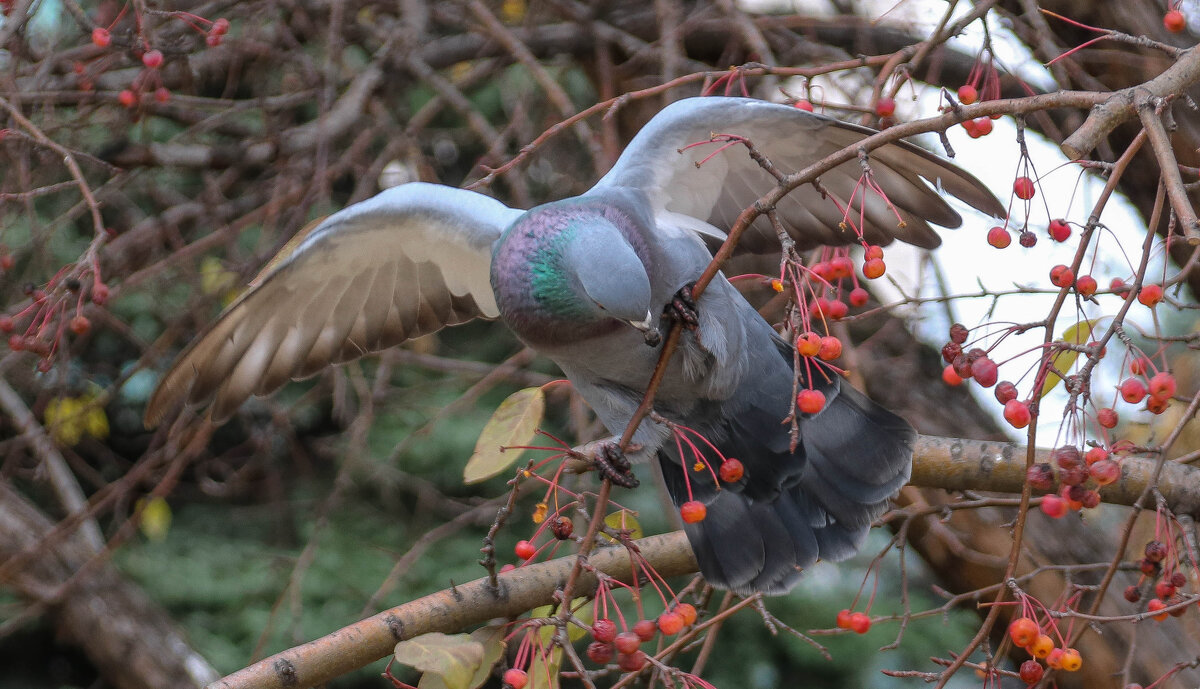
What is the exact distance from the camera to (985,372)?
4.93 ft

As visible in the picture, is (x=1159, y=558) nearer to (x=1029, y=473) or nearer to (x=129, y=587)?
(x=1029, y=473)

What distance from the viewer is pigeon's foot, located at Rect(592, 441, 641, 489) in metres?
1.90

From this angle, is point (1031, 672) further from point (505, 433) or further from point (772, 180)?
point (772, 180)

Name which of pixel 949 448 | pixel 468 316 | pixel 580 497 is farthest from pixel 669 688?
pixel 468 316

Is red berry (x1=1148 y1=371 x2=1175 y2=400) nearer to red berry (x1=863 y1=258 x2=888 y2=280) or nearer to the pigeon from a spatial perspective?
red berry (x1=863 y1=258 x2=888 y2=280)

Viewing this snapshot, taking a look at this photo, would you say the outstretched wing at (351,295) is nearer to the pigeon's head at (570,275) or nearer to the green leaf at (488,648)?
the pigeon's head at (570,275)

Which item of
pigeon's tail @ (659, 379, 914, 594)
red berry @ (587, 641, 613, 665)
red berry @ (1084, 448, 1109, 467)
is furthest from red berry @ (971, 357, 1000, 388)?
pigeon's tail @ (659, 379, 914, 594)

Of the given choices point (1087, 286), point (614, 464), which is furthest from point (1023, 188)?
point (614, 464)

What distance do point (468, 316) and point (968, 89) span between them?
1239 mm

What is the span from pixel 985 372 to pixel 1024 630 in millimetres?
383

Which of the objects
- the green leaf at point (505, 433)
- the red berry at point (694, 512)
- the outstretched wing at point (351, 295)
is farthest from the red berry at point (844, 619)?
the outstretched wing at point (351, 295)

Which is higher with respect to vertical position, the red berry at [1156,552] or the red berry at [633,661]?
the red berry at [1156,552]

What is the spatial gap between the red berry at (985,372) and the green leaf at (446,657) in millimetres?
804

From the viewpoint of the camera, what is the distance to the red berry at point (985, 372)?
1.50m
